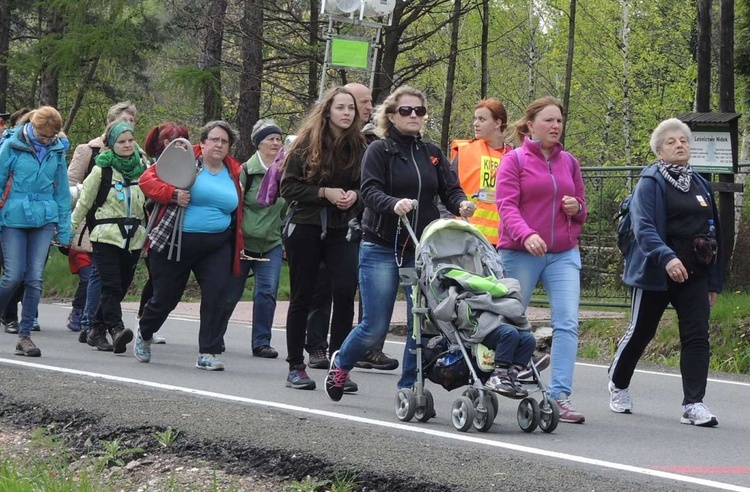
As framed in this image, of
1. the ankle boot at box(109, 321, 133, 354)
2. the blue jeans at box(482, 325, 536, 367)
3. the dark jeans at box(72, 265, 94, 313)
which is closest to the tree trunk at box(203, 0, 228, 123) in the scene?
the dark jeans at box(72, 265, 94, 313)

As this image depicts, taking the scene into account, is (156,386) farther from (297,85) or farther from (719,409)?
(297,85)

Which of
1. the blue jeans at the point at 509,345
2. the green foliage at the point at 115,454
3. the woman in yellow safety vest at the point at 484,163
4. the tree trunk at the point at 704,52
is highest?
the tree trunk at the point at 704,52

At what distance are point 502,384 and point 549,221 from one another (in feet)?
4.71

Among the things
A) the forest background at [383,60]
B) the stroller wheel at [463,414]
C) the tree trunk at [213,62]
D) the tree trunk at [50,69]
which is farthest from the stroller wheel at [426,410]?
the tree trunk at [50,69]

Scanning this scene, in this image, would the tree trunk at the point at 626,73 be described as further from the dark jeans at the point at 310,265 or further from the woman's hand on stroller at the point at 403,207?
the woman's hand on stroller at the point at 403,207

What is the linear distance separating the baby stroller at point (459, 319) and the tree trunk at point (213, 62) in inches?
605

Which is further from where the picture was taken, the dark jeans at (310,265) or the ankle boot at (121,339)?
the ankle boot at (121,339)

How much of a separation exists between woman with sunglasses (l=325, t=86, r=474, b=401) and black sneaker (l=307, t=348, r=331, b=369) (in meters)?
2.48

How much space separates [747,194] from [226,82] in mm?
11717

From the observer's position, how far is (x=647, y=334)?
8.60 metres

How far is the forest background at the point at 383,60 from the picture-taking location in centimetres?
2192

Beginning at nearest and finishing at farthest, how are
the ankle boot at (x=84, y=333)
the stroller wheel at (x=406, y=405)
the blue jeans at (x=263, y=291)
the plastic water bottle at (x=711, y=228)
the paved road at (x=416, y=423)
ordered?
the paved road at (x=416, y=423)
the stroller wheel at (x=406, y=405)
the plastic water bottle at (x=711, y=228)
the blue jeans at (x=263, y=291)
the ankle boot at (x=84, y=333)

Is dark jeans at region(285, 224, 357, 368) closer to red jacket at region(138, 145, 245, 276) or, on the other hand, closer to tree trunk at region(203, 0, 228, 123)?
red jacket at region(138, 145, 245, 276)

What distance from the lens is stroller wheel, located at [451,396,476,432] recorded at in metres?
7.26
